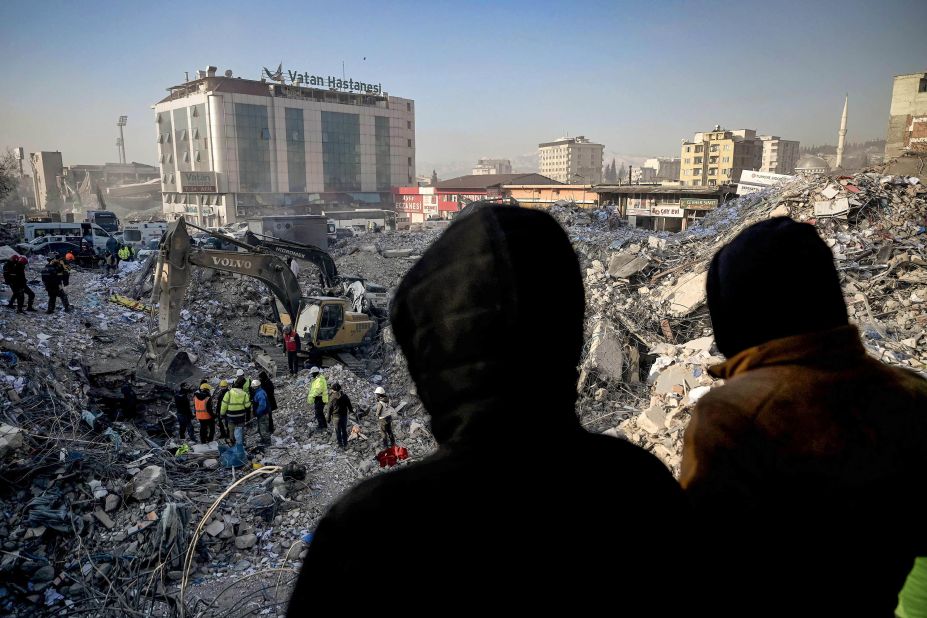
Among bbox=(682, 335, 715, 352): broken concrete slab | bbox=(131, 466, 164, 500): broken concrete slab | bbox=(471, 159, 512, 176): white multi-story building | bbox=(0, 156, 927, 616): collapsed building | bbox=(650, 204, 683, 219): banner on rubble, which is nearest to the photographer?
bbox=(0, 156, 927, 616): collapsed building

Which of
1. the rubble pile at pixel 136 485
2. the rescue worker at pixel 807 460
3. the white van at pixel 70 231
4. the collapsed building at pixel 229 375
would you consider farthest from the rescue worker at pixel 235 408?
the white van at pixel 70 231

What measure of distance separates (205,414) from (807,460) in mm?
10212

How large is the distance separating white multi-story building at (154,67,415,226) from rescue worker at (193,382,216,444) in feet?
168

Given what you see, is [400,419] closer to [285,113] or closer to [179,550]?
[179,550]

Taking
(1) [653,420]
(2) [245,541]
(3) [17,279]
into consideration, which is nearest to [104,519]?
(2) [245,541]

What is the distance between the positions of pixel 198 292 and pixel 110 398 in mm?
8324

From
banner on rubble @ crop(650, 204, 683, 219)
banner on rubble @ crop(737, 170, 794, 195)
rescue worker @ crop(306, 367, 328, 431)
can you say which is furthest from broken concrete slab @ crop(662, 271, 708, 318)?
banner on rubble @ crop(650, 204, 683, 219)

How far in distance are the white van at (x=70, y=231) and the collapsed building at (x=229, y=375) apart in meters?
6.23

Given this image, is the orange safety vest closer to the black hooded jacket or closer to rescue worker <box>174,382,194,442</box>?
rescue worker <box>174,382,194,442</box>

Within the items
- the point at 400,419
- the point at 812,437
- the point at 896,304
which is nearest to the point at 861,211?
the point at 896,304

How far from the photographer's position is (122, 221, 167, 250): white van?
27.9 meters

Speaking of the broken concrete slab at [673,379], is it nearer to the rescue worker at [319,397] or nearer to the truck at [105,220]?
the rescue worker at [319,397]

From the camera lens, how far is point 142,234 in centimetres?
2909

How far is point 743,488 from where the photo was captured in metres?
1.30
